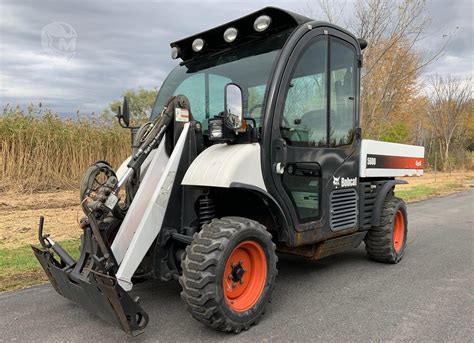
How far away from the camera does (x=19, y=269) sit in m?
4.89

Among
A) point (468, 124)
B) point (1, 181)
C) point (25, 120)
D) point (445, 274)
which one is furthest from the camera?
point (468, 124)

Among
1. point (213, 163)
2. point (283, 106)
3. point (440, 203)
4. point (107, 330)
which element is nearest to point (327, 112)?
point (283, 106)

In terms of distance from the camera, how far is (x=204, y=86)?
4375mm

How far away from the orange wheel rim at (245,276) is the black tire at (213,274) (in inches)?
4.1

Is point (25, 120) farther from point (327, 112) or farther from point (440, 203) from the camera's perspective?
point (440, 203)

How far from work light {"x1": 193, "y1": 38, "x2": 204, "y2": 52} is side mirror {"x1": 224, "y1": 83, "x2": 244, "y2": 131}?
3.87 feet

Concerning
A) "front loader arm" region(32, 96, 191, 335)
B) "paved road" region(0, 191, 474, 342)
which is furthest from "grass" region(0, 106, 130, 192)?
"front loader arm" region(32, 96, 191, 335)

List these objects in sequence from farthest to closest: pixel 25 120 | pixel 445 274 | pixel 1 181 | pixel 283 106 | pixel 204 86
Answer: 1. pixel 25 120
2. pixel 1 181
3. pixel 445 274
4. pixel 204 86
5. pixel 283 106

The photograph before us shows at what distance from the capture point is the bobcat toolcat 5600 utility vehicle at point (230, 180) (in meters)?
3.22

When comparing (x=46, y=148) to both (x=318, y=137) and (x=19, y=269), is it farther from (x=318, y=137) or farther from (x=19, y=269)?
(x=318, y=137)

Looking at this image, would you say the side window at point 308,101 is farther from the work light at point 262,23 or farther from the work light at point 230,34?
the work light at point 230,34

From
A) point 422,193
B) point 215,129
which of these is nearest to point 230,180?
point 215,129

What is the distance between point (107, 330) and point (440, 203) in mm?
11339

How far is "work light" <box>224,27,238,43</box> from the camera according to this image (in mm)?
4055
